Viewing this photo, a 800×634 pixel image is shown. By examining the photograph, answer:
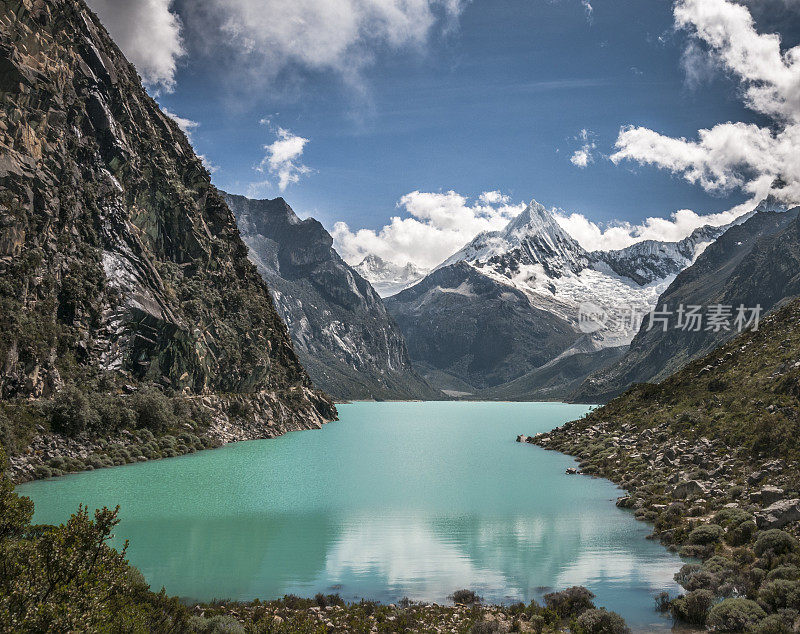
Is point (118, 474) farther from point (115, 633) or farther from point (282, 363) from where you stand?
point (282, 363)

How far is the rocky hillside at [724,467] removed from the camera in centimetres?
2153

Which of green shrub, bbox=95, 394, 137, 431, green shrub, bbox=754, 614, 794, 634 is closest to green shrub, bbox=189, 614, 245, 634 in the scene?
green shrub, bbox=754, 614, 794, 634

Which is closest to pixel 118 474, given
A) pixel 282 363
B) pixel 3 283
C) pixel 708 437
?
pixel 3 283

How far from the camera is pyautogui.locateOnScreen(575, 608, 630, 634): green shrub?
1920cm

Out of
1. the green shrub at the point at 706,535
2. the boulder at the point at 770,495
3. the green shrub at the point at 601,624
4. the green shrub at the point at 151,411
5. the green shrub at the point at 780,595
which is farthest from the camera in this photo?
the green shrub at the point at 151,411

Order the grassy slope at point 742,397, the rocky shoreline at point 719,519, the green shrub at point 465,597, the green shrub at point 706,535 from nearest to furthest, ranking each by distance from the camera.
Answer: the rocky shoreline at point 719,519 → the green shrub at point 465,597 → the green shrub at point 706,535 → the grassy slope at point 742,397

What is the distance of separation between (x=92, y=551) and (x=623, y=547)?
27218mm

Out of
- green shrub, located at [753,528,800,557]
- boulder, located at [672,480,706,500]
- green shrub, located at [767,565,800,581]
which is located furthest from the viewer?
boulder, located at [672,480,706,500]

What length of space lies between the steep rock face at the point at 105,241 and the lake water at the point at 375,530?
21.6 meters

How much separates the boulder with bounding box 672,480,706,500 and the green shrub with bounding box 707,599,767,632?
65.6ft

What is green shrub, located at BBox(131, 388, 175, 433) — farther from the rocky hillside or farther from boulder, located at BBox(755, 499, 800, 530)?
boulder, located at BBox(755, 499, 800, 530)

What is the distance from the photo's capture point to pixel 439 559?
96.0ft

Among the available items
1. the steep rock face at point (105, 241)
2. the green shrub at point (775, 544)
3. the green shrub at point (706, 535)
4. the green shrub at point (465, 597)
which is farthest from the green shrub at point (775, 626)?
the steep rock face at point (105, 241)

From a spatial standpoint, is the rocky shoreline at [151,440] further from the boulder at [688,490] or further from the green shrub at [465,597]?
the boulder at [688,490]
